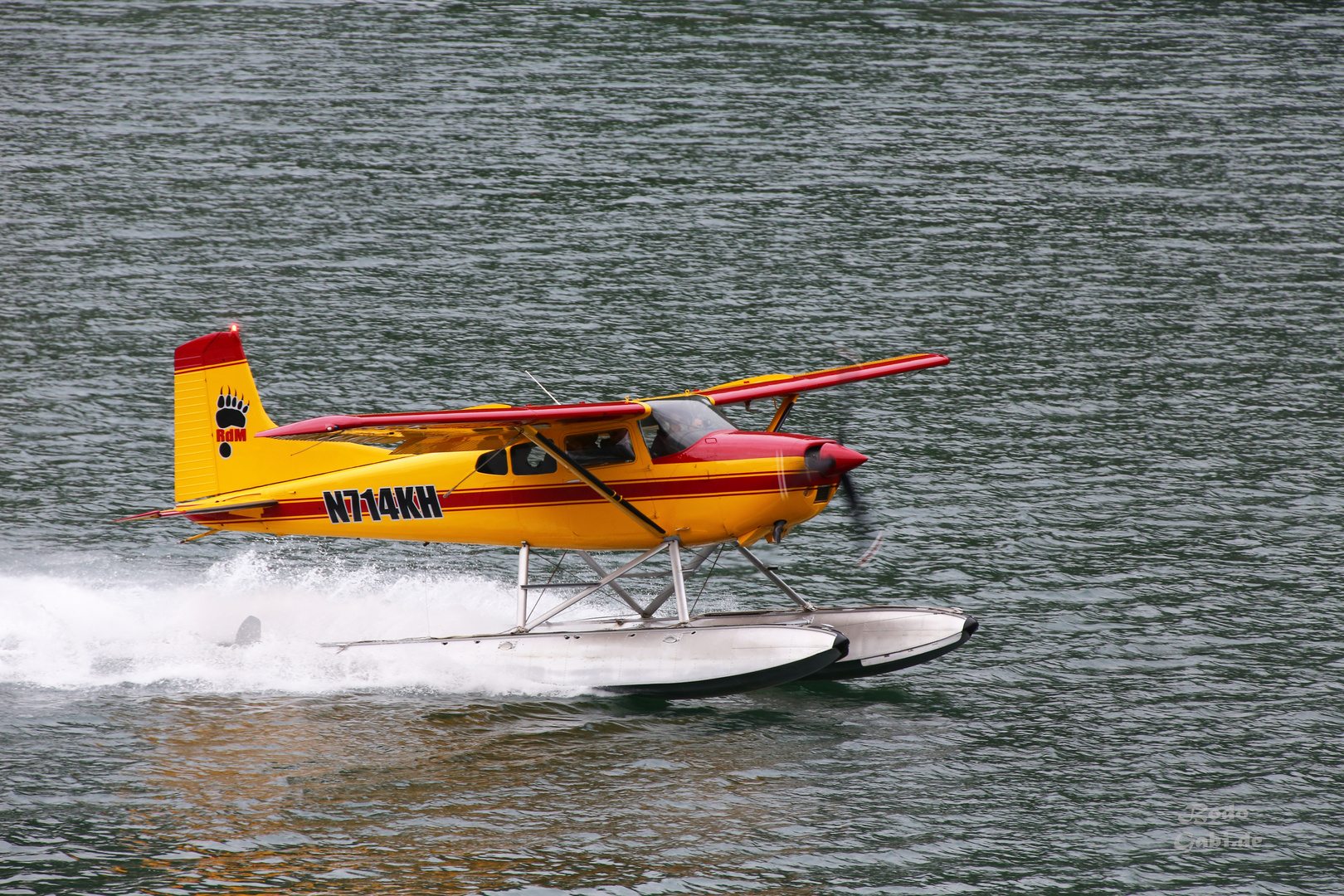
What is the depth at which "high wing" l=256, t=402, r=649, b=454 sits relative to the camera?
512 inches

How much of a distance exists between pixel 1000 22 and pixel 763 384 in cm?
4481

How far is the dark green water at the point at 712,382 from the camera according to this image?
13.0 metres

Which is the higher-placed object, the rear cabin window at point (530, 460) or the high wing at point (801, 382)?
the high wing at point (801, 382)

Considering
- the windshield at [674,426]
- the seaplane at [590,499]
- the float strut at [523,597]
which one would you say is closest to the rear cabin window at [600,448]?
the seaplane at [590,499]

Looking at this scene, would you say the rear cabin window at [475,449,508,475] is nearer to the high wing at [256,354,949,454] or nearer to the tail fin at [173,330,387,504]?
the high wing at [256,354,949,454]

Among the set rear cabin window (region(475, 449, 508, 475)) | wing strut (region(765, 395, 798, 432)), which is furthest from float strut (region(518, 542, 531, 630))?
wing strut (region(765, 395, 798, 432))

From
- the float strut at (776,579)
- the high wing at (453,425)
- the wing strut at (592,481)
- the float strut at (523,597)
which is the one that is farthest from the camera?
the float strut at (523,597)

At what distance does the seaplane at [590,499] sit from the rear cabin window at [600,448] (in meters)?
0.02

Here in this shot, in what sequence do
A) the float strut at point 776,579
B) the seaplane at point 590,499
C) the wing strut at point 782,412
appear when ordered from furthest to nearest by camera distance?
the wing strut at point 782,412, the float strut at point 776,579, the seaplane at point 590,499

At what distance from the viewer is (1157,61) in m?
51.2

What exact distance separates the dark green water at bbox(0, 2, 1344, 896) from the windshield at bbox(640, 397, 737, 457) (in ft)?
9.45

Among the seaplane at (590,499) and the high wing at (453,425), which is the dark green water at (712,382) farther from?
the high wing at (453,425)

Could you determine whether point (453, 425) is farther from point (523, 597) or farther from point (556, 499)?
point (523, 597)

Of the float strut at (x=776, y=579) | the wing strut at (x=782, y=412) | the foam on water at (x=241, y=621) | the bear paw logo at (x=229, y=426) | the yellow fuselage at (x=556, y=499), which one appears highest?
the bear paw logo at (x=229, y=426)
